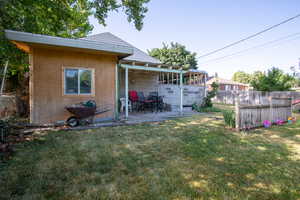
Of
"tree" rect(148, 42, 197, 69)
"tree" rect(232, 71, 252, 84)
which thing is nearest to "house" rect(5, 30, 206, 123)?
"tree" rect(148, 42, 197, 69)

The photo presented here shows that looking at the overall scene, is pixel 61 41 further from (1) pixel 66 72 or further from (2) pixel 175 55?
(2) pixel 175 55

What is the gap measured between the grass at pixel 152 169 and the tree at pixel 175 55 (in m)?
18.9

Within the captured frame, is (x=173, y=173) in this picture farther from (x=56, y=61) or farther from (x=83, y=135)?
(x=56, y=61)

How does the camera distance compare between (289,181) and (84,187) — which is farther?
(289,181)

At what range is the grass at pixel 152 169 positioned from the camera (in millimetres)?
1733

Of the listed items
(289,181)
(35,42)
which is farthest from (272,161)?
Answer: (35,42)

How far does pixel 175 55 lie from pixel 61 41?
18.8 metres

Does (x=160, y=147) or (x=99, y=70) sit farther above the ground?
(x=99, y=70)

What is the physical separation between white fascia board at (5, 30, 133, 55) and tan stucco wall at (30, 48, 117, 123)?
671 mm

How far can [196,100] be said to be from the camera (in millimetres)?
11188

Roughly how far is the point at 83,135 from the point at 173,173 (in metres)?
2.85

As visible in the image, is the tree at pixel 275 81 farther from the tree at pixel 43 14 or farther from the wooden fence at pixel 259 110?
the tree at pixel 43 14

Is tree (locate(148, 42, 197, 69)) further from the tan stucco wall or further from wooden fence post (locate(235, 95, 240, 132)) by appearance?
wooden fence post (locate(235, 95, 240, 132))

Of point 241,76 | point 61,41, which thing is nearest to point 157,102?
point 61,41
